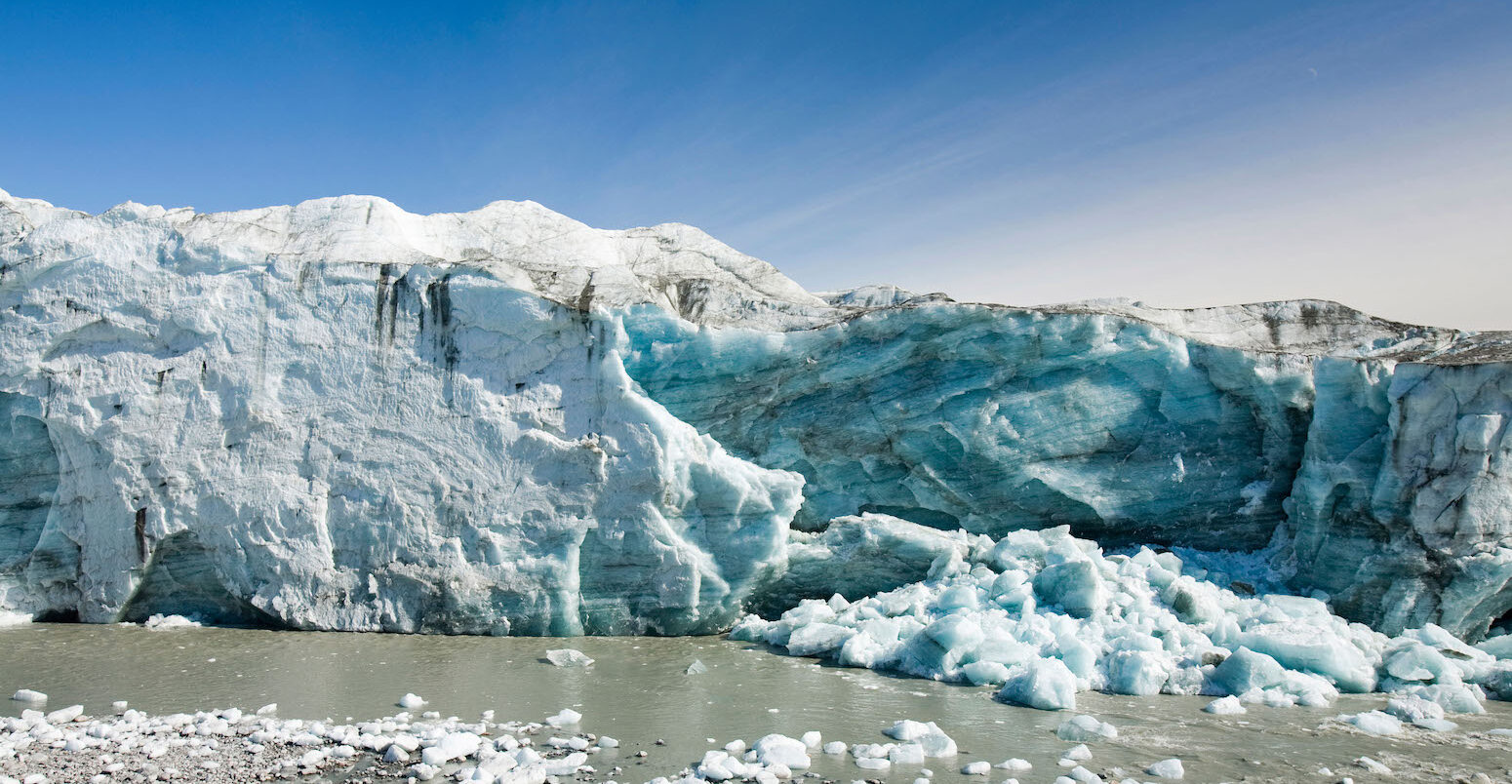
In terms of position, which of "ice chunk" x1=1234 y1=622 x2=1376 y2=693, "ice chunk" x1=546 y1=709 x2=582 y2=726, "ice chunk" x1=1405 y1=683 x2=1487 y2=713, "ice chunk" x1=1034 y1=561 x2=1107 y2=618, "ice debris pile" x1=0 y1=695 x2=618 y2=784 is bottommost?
"ice debris pile" x1=0 y1=695 x2=618 y2=784

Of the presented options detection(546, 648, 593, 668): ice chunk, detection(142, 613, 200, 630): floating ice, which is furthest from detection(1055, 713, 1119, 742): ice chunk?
detection(142, 613, 200, 630): floating ice

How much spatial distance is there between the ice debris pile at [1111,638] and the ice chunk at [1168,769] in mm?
684

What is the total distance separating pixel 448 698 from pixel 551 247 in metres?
6.40

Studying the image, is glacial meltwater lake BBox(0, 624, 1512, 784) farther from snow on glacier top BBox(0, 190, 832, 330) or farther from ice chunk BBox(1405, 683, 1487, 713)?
snow on glacier top BBox(0, 190, 832, 330)

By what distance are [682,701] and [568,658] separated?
157 cm

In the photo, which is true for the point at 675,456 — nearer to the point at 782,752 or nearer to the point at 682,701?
the point at 682,701

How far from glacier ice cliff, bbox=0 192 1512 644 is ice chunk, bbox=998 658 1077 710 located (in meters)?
1.59

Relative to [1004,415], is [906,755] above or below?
below

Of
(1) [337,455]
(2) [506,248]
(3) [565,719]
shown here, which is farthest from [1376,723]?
(2) [506,248]

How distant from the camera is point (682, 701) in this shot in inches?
267

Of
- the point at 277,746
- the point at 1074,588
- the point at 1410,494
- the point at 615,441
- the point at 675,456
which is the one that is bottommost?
the point at 277,746

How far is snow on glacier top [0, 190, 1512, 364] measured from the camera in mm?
9891

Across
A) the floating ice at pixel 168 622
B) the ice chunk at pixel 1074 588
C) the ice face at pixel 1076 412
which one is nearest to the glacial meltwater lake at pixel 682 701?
the floating ice at pixel 168 622

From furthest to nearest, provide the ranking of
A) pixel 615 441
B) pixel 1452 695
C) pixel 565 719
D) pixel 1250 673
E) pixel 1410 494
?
pixel 615 441, pixel 1410 494, pixel 1250 673, pixel 1452 695, pixel 565 719
